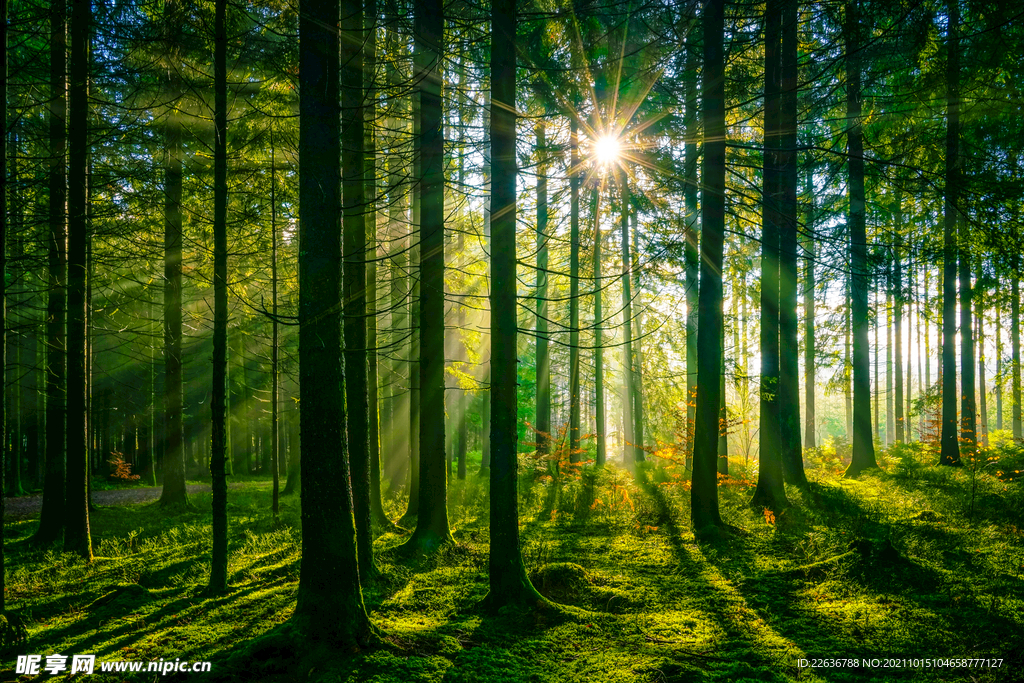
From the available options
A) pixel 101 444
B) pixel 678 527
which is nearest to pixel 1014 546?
pixel 678 527

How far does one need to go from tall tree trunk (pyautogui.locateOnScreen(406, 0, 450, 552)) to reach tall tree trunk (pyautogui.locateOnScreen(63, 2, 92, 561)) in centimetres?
549

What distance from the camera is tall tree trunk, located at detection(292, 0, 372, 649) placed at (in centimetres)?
443

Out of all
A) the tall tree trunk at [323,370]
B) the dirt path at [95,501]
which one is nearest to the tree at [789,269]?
the tall tree trunk at [323,370]

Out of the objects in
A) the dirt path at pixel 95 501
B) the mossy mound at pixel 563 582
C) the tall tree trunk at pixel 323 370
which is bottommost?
the dirt path at pixel 95 501

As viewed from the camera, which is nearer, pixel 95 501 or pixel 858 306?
pixel 858 306

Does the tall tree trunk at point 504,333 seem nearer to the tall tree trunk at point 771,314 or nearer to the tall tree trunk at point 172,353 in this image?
the tall tree trunk at point 771,314

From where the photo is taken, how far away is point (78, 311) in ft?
28.8

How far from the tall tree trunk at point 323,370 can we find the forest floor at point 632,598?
0.49 m

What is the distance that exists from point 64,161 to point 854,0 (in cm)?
1304

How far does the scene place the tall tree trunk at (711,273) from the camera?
806 cm

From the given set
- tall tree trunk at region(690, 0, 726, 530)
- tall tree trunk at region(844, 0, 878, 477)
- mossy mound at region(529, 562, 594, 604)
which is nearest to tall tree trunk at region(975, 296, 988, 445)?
tall tree trunk at region(844, 0, 878, 477)

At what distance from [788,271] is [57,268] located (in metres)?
14.4

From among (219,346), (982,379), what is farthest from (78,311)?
(982,379)

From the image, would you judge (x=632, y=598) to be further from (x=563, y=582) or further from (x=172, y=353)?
(x=172, y=353)
